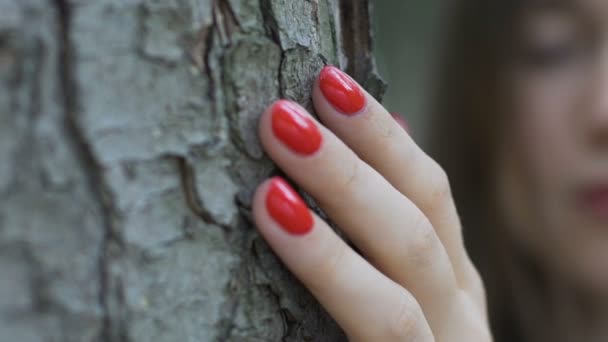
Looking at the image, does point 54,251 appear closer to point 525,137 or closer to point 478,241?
point 525,137

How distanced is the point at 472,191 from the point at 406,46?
1825 millimetres

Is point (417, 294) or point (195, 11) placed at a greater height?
point (195, 11)

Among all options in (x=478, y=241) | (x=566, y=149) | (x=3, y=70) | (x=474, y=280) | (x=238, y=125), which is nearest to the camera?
(x=3, y=70)

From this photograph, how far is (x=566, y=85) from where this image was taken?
4.95 ft

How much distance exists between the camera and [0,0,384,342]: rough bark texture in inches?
13.7

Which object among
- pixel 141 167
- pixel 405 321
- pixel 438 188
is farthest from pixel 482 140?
pixel 141 167

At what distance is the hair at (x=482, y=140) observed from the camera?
1686mm

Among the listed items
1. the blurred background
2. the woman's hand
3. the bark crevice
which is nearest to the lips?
the woman's hand

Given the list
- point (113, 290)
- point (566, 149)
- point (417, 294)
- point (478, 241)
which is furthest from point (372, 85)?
→ point (478, 241)

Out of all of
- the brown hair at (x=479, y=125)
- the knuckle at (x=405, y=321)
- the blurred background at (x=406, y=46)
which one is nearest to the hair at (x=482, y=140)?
the brown hair at (x=479, y=125)

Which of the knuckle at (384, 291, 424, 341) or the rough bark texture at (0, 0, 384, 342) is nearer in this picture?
the rough bark texture at (0, 0, 384, 342)

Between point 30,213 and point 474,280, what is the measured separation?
0.51 metres

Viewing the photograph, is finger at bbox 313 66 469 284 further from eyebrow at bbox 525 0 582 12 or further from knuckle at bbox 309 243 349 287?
eyebrow at bbox 525 0 582 12

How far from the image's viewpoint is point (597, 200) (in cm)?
144
